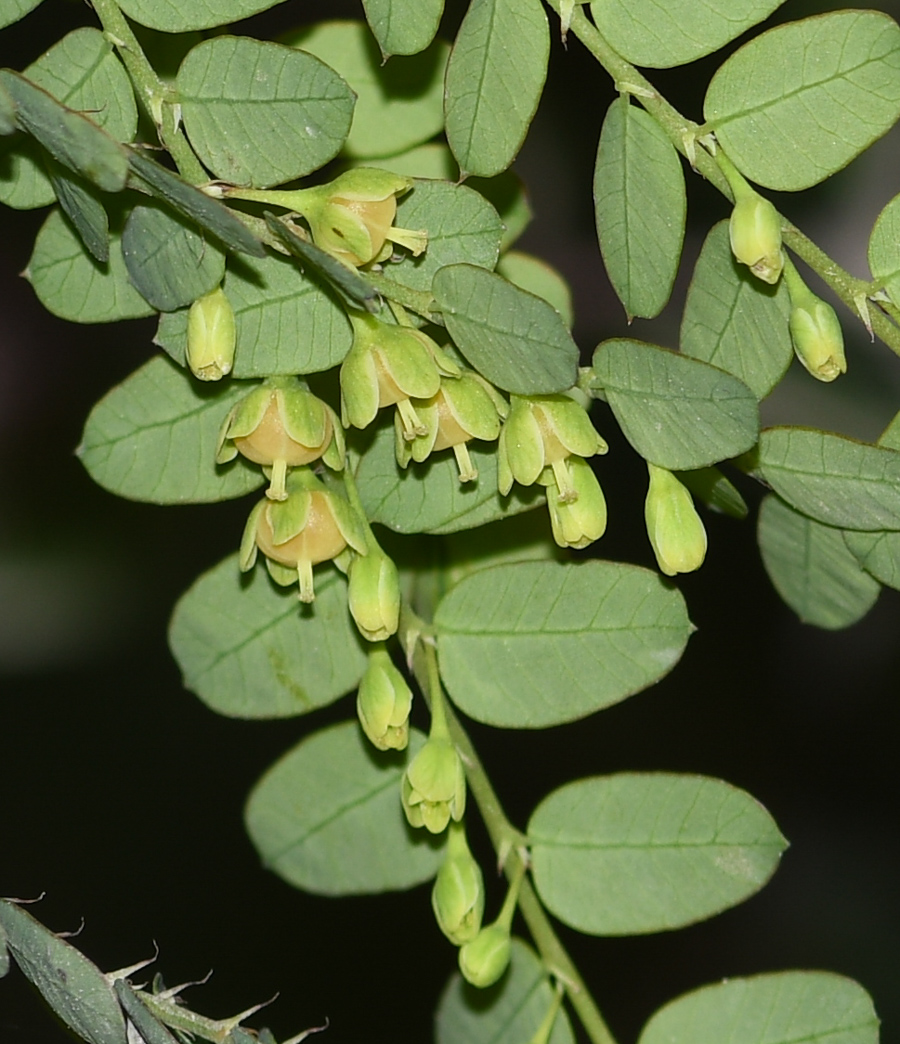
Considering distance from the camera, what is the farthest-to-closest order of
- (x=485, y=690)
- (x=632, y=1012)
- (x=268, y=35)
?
(x=632, y=1012) → (x=268, y=35) → (x=485, y=690)

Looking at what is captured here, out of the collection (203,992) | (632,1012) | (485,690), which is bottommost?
(203,992)

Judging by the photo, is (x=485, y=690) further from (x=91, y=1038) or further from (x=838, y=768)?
(x=838, y=768)

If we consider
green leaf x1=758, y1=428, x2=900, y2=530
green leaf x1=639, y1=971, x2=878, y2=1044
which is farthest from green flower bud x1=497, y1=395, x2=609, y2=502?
green leaf x1=639, y1=971, x2=878, y2=1044

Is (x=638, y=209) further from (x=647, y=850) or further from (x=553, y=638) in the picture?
(x=647, y=850)

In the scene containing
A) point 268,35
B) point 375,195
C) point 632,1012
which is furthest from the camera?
point 632,1012

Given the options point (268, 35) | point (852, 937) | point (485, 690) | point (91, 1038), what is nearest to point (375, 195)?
point (485, 690)

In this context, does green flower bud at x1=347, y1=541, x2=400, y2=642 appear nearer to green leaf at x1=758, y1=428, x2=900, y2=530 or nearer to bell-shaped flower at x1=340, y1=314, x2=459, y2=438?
bell-shaped flower at x1=340, y1=314, x2=459, y2=438
